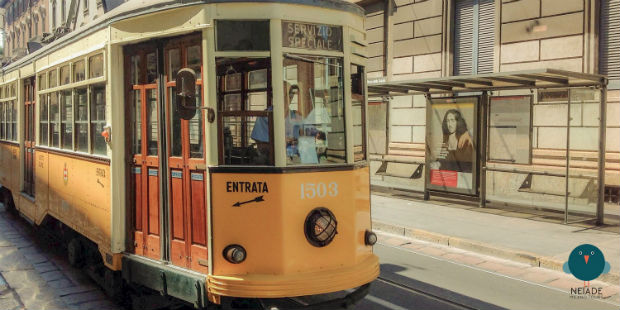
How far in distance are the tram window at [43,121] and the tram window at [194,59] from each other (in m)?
3.90

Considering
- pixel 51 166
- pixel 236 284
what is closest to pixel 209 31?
pixel 236 284

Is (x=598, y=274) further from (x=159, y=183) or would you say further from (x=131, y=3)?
(x=131, y=3)

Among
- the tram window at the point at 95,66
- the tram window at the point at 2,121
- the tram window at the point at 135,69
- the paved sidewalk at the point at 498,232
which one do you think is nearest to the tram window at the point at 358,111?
the tram window at the point at 135,69

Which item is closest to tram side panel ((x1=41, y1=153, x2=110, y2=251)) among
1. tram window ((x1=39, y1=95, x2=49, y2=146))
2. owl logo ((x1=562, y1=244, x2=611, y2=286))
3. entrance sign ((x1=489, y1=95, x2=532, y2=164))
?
tram window ((x1=39, y1=95, x2=49, y2=146))

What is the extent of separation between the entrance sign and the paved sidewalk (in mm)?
1393

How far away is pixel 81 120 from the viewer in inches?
256

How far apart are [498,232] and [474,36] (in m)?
7.01

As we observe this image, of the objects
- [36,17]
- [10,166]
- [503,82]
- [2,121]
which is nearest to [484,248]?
[503,82]

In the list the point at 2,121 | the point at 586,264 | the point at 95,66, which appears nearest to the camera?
the point at 95,66

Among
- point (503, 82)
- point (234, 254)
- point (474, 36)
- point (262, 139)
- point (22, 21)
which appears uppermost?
point (22, 21)

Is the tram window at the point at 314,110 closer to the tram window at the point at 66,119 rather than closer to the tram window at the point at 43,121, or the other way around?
the tram window at the point at 66,119

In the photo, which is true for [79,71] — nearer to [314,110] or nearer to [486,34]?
[314,110]

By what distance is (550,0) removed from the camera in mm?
13133

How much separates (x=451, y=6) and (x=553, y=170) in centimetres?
568
